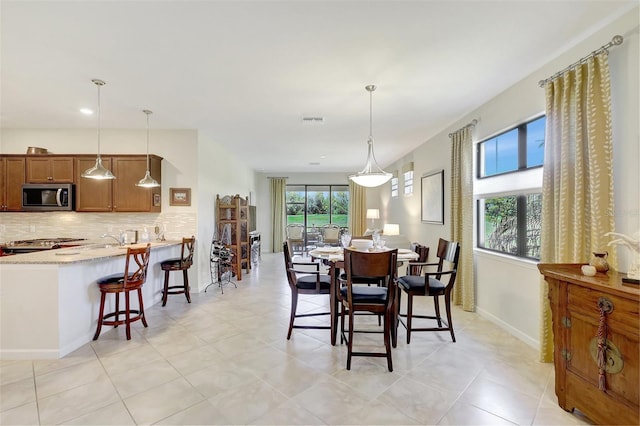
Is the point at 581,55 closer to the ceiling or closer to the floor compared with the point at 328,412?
closer to the ceiling

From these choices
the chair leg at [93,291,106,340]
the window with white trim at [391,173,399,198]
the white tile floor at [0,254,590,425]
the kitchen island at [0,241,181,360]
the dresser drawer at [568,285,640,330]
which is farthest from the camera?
the window with white trim at [391,173,399,198]

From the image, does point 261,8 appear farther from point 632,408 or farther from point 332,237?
point 332,237

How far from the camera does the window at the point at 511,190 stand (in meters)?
2.88

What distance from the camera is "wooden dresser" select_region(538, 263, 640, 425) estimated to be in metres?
1.48

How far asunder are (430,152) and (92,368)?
213 inches

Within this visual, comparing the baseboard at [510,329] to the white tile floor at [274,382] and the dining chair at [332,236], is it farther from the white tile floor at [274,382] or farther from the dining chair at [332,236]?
the dining chair at [332,236]

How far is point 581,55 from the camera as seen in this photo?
229cm

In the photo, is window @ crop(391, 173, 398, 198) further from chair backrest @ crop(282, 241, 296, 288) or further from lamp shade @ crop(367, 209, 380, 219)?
chair backrest @ crop(282, 241, 296, 288)

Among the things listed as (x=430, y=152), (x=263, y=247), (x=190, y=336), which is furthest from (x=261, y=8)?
(x=263, y=247)

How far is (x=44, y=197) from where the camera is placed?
14.5 feet

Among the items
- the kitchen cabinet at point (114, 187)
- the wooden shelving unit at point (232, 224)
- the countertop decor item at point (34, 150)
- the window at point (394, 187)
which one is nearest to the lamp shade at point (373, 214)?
the window at point (394, 187)

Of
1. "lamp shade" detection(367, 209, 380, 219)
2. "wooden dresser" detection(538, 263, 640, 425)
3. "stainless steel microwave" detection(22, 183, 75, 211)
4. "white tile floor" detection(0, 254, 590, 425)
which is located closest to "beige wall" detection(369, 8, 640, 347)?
"white tile floor" detection(0, 254, 590, 425)

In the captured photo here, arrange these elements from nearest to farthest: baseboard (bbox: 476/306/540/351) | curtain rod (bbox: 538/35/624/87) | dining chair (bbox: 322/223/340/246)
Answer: curtain rod (bbox: 538/35/624/87) < baseboard (bbox: 476/306/540/351) < dining chair (bbox: 322/223/340/246)

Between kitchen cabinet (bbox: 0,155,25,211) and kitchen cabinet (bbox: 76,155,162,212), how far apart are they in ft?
2.84
